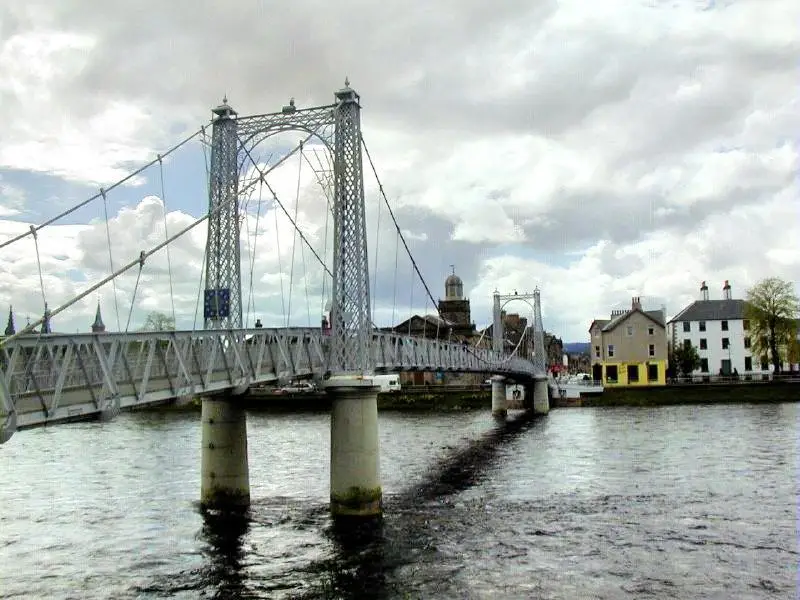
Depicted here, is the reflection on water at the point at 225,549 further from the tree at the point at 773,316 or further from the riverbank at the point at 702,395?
the tree at the point at 773,316

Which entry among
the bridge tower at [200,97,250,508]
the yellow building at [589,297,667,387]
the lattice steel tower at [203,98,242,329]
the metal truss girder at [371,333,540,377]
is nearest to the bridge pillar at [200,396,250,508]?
the bridge tower at [200,97,250,508]

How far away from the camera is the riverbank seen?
294 ft

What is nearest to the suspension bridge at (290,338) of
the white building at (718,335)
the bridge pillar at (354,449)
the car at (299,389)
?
the bridge pillar at (354,449)

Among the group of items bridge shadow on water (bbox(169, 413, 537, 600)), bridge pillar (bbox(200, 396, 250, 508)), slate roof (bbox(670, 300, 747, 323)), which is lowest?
bridge shadow on water (bbox(169, 413, 537, 600))

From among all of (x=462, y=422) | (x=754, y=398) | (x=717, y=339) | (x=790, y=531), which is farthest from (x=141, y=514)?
(x=717, y=339)

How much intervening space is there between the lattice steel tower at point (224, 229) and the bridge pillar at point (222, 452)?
3515 mm

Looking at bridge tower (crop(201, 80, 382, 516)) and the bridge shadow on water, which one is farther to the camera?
bridge tower (crop(201, 80, 382, 516))

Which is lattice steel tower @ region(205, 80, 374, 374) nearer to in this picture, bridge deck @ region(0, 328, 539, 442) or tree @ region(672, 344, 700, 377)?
bridge deck @ region(0, 328, 539, 442)

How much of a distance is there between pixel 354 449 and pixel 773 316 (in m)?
82.3

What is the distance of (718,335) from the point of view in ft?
370

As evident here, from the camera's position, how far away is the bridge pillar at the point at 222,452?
33281 millimetres

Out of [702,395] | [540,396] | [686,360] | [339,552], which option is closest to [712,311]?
[686,360]

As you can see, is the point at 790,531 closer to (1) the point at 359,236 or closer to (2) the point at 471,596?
(2) the point at 471,596

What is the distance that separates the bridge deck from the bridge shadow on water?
205 inches
